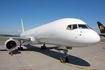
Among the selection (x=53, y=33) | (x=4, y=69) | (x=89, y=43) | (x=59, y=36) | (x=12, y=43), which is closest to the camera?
(x=89, y=43)

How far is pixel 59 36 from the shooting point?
7387 mm

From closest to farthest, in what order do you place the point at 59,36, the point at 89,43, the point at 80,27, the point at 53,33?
the point at 89,43, the point at 80,27, the point at 59,36, the point at 53,33

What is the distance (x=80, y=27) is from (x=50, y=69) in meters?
3.62

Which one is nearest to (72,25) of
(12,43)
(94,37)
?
(94,37)

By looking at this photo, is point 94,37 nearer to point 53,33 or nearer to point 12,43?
point 53,33

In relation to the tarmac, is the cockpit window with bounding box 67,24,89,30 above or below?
above

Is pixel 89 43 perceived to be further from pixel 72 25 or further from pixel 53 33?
pixel 53 33

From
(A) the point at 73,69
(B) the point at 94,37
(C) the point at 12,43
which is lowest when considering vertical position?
(A) the point at 73,69

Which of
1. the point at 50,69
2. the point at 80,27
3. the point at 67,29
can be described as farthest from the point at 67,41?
the point at 50,69

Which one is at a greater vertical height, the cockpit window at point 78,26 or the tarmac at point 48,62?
the cockpit window at point 78,26

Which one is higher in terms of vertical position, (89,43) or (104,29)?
(104,29)

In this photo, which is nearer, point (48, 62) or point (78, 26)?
point (78, 26)

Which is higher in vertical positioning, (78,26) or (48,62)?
(78,26)

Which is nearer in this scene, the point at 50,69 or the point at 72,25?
the point at 50,69
